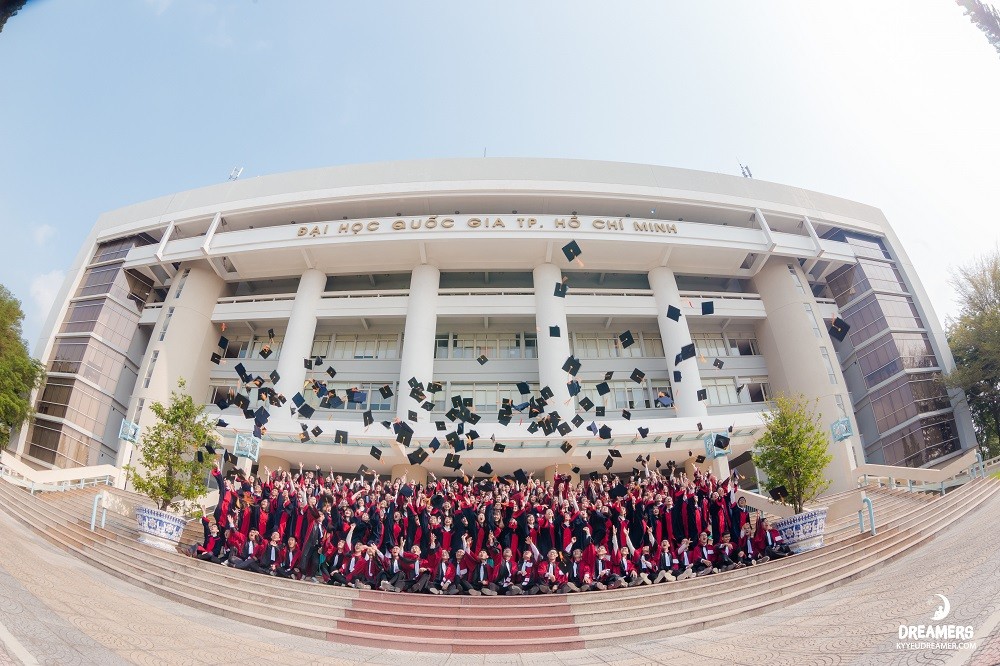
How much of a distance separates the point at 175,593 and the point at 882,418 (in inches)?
1025

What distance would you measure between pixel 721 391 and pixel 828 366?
435 cm

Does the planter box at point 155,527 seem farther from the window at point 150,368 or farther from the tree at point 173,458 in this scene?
the window at point 150,368

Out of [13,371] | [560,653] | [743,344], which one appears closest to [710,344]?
[743,344]

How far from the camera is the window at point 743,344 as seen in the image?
24.3 meters

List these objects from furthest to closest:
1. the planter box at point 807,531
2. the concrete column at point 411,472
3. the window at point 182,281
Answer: the window at point 182,281 → the concrete column at point 411,472 → the planter box at point 807,531

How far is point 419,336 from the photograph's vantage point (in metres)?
20.8

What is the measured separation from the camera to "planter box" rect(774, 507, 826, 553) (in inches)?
361

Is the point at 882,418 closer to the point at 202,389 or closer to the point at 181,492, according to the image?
the point at 181,492

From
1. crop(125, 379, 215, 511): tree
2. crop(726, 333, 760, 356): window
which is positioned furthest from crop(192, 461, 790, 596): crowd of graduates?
crop(726, 333, 760, 356): window

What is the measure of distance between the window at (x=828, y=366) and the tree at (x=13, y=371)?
33.9m

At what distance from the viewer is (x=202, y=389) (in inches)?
927

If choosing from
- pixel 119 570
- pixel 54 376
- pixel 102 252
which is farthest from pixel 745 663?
pixel 102 252

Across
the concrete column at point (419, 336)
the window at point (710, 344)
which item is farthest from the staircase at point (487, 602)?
the window at point (710, 344)

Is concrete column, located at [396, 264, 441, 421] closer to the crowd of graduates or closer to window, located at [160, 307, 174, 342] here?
the crowd of graduates
